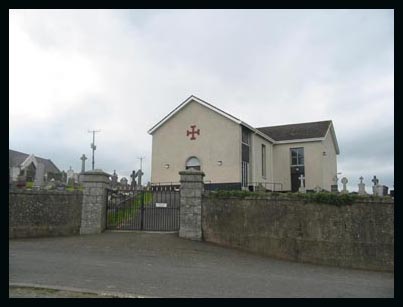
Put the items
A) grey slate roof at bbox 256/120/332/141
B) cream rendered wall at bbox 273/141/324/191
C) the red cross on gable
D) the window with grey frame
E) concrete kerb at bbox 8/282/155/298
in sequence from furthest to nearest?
grey slate roof at bbox 256/120/332/141 < the window with grey frame < cream rendered wall at bbox 273/141/324/191 < the red cross on gable < concrete kerb at bbox 8/282/155/298

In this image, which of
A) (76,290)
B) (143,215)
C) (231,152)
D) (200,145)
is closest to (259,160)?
(231,152)

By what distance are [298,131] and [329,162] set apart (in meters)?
3.97

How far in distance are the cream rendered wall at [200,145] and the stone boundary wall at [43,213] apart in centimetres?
1274

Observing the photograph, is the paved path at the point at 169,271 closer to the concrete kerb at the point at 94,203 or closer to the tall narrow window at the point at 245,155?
the concrete kerb at the point at 94,203

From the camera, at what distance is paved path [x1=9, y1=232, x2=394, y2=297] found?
700 centimetres

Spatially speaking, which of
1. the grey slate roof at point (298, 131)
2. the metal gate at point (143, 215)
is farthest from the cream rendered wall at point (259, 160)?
the metal gate at point (143, 215)

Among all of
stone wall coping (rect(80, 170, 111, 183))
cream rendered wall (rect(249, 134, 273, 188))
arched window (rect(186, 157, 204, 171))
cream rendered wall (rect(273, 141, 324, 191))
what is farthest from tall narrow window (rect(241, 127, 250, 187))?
stone wall coping (rect(80, 170, 111, 183))

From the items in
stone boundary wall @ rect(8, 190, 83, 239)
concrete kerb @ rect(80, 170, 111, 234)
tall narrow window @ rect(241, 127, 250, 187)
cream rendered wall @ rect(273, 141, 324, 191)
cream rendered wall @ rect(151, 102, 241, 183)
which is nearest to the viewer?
stone boundary wall @ rect(8, 190, 83, 239)

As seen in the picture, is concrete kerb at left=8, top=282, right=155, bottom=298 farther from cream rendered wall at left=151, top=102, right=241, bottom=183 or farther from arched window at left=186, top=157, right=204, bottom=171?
arched window at left=186, top=157, right=204, bottom=171

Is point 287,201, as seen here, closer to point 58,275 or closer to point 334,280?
point 334,280

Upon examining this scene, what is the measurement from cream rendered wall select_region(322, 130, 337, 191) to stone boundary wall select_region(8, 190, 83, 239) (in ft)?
72.7

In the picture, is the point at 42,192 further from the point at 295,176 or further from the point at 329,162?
the point at 329,162

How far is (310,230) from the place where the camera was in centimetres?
1256

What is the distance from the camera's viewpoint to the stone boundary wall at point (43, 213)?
1289cm
